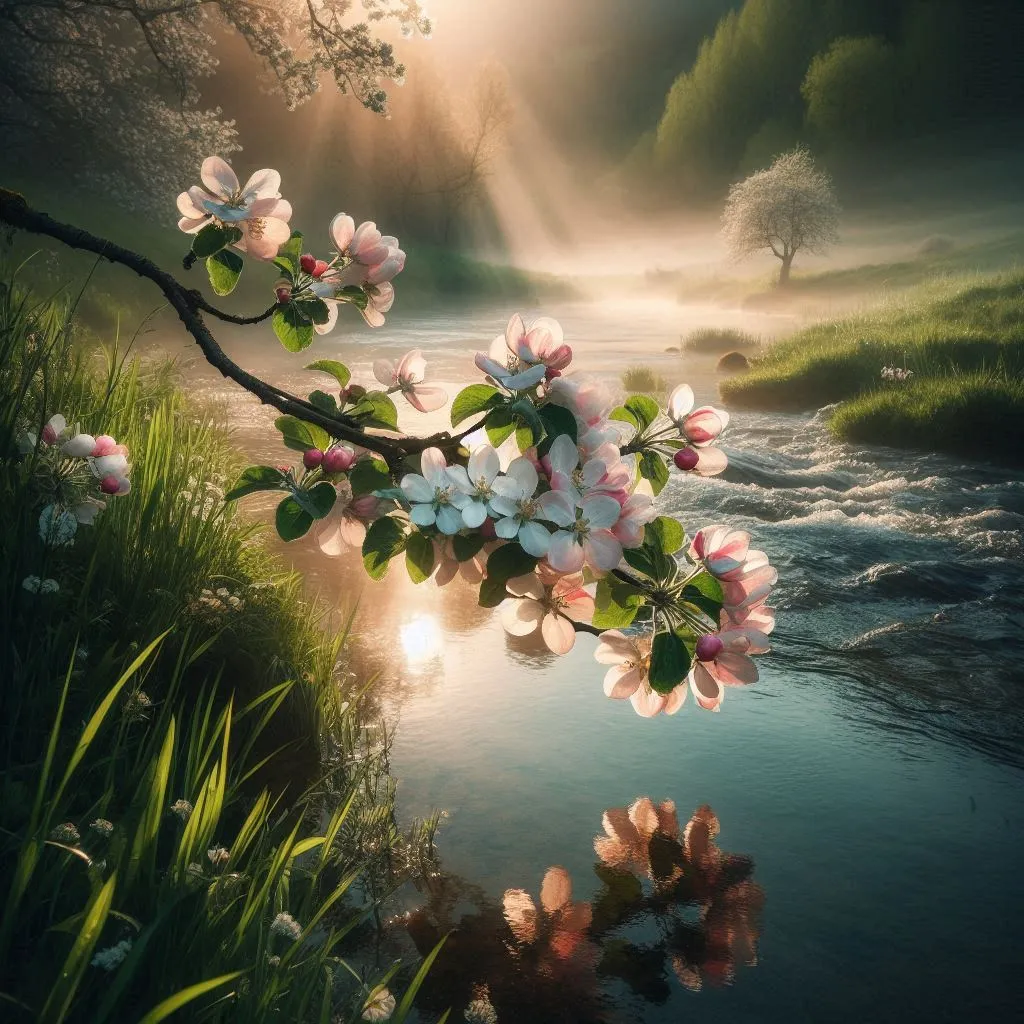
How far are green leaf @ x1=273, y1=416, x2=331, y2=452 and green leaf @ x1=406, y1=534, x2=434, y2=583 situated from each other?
323 millimetres

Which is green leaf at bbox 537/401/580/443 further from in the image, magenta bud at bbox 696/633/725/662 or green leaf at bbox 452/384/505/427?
magenta bud at bbox 696/633/725/662

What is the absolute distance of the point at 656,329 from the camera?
101ft

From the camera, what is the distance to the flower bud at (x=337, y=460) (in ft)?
6.02

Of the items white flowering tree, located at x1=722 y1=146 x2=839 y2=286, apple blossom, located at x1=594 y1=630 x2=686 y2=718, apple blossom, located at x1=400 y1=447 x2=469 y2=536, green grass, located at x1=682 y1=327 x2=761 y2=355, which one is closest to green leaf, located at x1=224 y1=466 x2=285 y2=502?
apple blossom, located at x1=400 y1=447 x2=469 y2=536

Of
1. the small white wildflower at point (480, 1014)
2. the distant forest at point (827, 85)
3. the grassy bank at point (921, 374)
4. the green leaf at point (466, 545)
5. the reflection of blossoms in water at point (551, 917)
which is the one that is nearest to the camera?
the green leaf at point (466, 545)

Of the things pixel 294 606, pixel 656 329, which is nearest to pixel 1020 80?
pixel 656 329

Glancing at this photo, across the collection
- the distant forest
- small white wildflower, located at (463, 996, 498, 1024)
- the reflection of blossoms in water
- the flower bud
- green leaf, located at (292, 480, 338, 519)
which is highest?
the distant forest

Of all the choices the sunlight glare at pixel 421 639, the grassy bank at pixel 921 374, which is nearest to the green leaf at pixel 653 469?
the sunlight glare at pixel 421 639

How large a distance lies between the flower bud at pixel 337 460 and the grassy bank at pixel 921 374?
35.3ft

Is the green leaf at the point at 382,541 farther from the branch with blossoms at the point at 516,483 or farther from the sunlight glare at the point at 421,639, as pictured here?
the sunlight glare at the point at 421,639

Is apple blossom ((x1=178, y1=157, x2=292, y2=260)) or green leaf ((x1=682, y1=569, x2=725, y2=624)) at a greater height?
apple blossom ((x1=178, y1=157, x2=292, y2=260))

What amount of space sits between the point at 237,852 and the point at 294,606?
2278 millimetres

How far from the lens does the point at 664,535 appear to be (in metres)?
1.76

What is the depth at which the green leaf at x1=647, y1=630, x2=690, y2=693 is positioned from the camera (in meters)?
1.66
